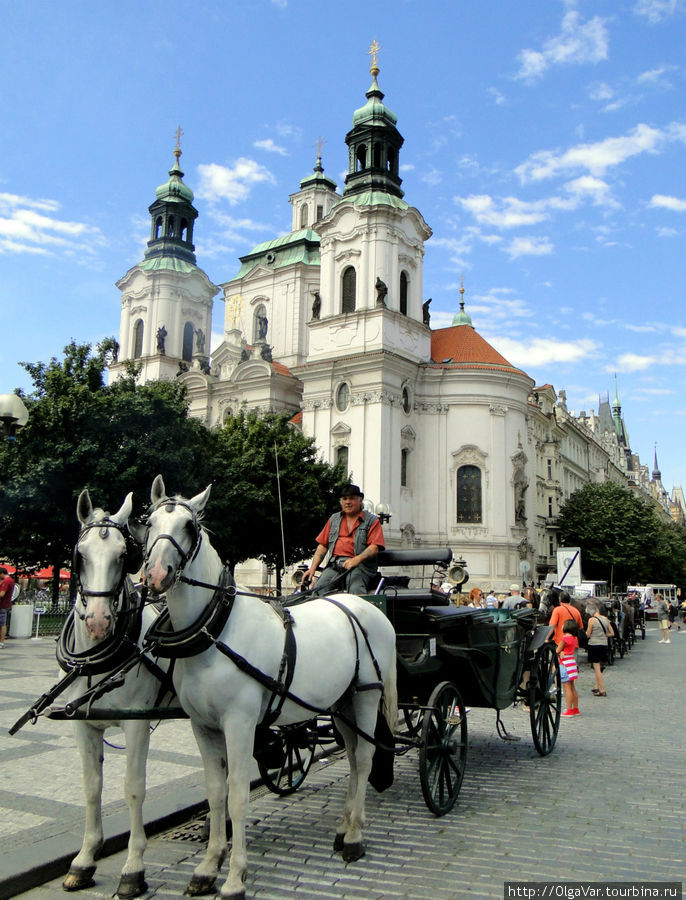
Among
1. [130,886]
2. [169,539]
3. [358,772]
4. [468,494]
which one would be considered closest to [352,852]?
[358,772]

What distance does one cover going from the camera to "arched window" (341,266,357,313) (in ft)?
145

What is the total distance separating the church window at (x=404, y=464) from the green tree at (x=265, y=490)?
26.0ft

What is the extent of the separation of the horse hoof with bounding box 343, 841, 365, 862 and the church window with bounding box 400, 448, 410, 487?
37.2m

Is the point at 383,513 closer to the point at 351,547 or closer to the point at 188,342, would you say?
the point at 351,547

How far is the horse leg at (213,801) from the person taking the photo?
463 centimetres

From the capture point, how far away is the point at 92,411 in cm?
2198

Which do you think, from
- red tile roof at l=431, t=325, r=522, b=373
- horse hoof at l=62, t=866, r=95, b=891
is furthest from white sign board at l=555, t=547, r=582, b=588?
red tile roof at l=431, t=325, r=522, b=373

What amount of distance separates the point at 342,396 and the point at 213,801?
127ft

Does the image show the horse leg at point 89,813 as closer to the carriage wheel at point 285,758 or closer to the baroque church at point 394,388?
the carriage wheel at point 285,758

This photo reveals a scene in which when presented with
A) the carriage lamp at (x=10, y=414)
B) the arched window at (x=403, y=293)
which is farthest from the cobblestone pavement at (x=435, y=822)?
the arched window at (x=403, y=293)

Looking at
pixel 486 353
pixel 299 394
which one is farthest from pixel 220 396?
pixel 486 353

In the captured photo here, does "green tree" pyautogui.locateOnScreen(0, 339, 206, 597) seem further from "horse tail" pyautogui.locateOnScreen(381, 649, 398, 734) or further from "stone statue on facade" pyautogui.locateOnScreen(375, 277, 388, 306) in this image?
"stone statue on facade" pyautogui.locateOnScreen(375, 277, 388, 306)

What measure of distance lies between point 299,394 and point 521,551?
55.9 ft

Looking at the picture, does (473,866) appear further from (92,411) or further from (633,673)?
(92,411)
